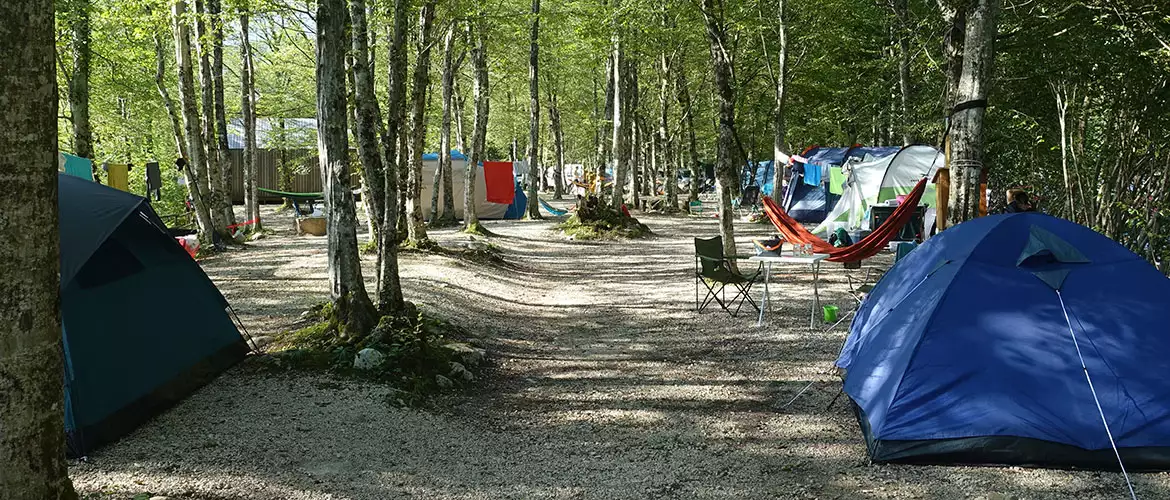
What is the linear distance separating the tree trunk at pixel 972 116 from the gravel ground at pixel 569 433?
1.70m

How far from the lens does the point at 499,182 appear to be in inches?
938

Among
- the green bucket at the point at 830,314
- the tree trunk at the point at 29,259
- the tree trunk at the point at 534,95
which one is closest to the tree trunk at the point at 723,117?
the green bucket at the point at 830,314

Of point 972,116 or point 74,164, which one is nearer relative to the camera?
point 972,116

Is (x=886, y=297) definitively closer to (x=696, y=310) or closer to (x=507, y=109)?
(x=696, y=310)

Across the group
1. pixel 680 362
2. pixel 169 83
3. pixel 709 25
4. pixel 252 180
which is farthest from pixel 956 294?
pixel 169 83

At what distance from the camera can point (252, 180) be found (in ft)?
57.2

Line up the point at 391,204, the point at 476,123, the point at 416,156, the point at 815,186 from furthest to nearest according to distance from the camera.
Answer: the point at 815,186, the point at 476,123, the point at 416,156, the point at 391,204

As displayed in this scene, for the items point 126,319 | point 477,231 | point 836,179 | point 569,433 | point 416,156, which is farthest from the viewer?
point 836,179

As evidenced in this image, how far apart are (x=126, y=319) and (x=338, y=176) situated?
6.78 ft

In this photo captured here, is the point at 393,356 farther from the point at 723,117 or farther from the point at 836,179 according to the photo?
the point at 836,179

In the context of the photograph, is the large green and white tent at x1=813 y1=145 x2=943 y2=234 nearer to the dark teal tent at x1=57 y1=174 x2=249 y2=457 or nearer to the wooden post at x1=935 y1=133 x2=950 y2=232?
the wooden post at x1=935 y1=133 x2=950 y2=232

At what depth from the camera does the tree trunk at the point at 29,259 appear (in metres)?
2.58

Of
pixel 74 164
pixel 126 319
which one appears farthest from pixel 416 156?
pixel 126 319

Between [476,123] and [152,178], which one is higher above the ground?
[476,123]
